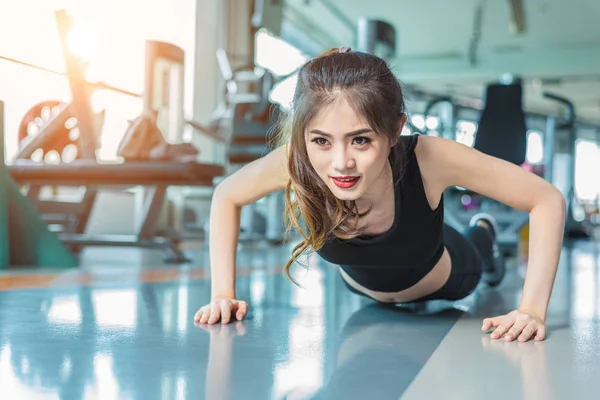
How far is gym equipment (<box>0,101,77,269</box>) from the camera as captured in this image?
2.67 m

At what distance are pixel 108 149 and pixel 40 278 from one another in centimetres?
222

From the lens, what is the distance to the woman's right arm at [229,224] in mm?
1393

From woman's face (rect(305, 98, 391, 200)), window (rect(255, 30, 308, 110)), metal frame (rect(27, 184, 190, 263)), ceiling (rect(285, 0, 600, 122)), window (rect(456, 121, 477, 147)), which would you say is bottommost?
metal frame (rect(27, 184, 190, 263))

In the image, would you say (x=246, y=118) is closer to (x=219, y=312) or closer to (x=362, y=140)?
(x=219, y=312)

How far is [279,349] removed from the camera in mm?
1106

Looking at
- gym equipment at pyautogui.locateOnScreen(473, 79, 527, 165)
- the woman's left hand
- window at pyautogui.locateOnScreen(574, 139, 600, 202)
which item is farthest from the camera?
window at pyautogui.locateOnScreen(574, 139, 600, 202)

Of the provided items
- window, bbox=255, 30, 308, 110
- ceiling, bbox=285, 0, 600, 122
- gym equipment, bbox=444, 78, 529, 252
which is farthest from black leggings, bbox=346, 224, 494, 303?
ceiling, bbox=285, 0, 600, 122

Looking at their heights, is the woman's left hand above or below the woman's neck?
below

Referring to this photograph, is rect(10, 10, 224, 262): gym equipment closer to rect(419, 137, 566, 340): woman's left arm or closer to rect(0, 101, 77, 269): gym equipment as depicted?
rect(0, 101, 77, 269): gym equipment

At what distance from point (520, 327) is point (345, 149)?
0.53m

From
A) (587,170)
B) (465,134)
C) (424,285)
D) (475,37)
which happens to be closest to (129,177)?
(465,134)

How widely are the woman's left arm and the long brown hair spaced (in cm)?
14

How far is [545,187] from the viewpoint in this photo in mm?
1308

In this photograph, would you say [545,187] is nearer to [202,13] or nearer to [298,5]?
[202,13]
